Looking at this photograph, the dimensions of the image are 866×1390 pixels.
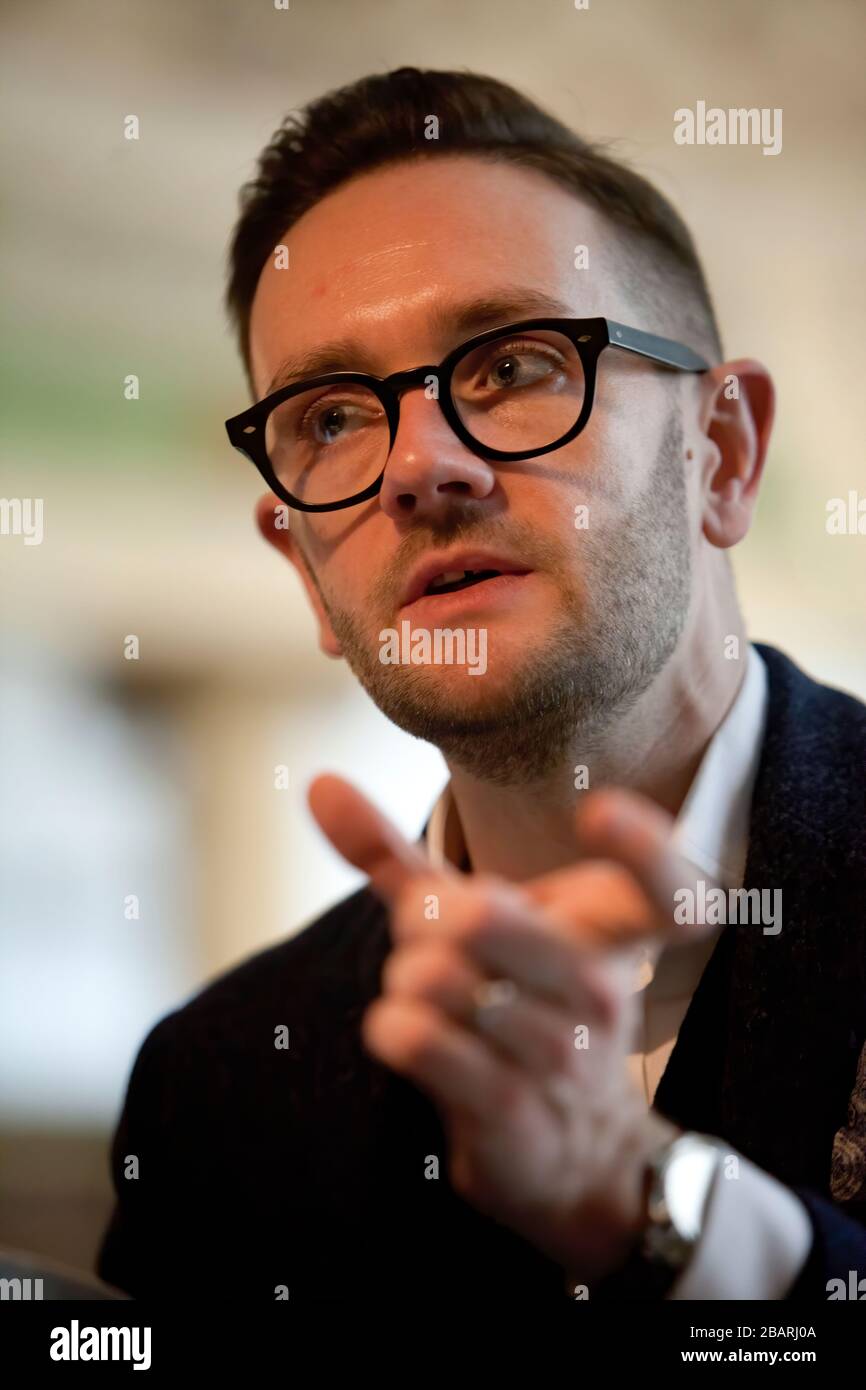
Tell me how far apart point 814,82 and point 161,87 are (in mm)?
1335

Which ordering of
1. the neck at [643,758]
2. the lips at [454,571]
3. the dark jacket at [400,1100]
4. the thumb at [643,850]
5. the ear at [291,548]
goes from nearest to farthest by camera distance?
the thumb at [643,850] < the dark jacket at [400,1100] < the lips at [454,571] < the neck at [643,758] < the ear at [291,548]

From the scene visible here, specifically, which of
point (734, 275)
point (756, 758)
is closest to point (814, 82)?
point (734, 275)

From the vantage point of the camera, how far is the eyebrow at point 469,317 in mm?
1078

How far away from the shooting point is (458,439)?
3.39ft

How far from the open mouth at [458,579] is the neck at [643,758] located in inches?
7.4

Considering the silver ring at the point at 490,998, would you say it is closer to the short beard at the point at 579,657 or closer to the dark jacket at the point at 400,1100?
the dark jacket at the point at 400,1100

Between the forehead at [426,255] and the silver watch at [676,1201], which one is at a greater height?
the forehead at [426,255]

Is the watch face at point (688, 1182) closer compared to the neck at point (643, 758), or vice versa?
the watch face at point (688, 1182)

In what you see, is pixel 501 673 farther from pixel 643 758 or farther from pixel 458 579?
pixel 643 758

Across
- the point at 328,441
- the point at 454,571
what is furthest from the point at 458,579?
the point at 328,441

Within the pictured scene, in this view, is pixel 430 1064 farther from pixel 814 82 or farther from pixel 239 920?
pixel 814 82

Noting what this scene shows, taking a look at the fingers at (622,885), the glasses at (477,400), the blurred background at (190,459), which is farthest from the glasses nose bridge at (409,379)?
the blurred background at (190,459)

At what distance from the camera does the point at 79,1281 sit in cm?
103

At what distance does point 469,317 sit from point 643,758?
1.48 feet
